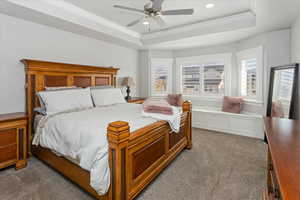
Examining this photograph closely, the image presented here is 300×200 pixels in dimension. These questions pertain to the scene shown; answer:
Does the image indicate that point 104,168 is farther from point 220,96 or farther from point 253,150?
point 220,96

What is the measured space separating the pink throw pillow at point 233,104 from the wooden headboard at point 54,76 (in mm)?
3360

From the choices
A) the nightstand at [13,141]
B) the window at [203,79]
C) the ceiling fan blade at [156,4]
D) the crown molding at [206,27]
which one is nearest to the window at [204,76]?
the window at [203,79]

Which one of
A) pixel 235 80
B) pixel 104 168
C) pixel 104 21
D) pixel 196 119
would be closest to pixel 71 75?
pixel 104 21

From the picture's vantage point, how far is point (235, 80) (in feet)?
15.2

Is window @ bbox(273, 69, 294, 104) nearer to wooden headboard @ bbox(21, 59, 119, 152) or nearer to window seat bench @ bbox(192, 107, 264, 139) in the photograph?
window seat bench @ bbox(192, 107, 264, 139)

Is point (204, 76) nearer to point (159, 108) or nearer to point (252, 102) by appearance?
point (252, 102)

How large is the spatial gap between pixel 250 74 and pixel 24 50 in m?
5.14

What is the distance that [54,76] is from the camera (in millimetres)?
3180

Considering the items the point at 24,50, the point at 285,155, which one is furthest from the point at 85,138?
the point at 24,50

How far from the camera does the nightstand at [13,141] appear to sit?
229 centimetres

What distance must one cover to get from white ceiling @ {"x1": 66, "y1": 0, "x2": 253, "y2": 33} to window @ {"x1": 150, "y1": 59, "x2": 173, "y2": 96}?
1.90 meters

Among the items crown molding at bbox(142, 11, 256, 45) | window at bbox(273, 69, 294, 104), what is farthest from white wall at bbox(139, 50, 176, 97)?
window at bbox(273, 69, 294, 104)

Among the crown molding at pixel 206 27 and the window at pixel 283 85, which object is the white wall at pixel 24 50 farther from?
the window at pixel 283 85

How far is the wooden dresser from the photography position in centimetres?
66
